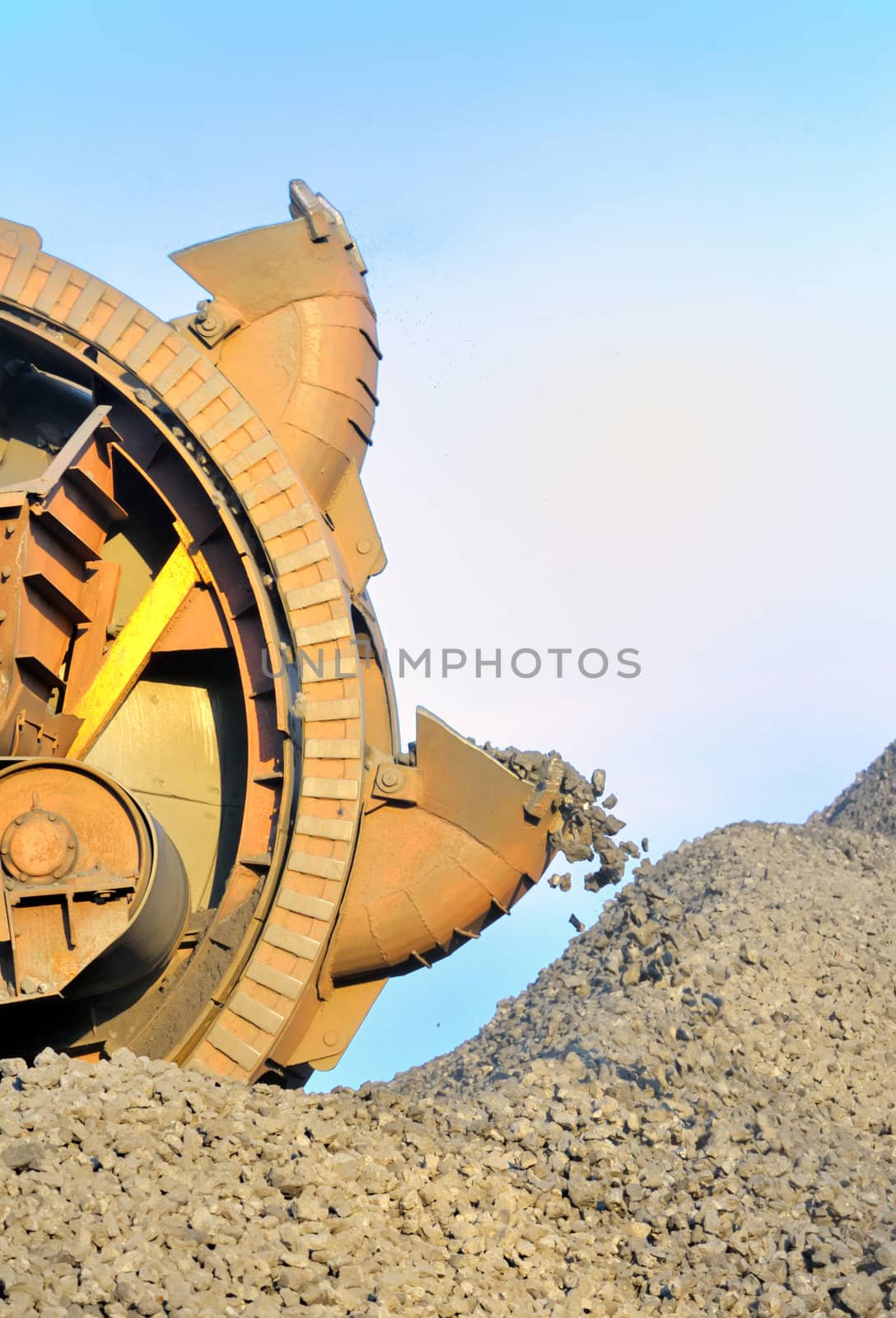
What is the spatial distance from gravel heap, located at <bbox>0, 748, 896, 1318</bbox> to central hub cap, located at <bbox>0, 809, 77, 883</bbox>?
771 millimetres

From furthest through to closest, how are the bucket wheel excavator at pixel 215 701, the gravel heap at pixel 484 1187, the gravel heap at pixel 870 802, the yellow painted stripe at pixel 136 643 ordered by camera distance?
the gravel heap at pixel 870 802 < the yellow painted stripe at pixel 136 643 < the bucket wheel excavator at pixel 215 701 < the gravel heap at pixel 484 1187

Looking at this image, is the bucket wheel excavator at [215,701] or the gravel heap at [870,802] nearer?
the bucket wheel excavator at [215,701]

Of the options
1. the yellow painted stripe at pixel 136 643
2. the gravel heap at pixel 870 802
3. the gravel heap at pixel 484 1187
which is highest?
the gravel heap at pixel 870 802

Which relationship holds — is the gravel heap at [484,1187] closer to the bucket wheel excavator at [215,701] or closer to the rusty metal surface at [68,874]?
the rusty metal surface at [68,874]

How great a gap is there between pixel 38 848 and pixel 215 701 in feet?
5.49

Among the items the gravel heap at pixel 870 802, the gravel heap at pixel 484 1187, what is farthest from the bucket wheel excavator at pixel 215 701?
the gravel heap at pixel 870 802

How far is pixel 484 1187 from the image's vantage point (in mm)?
5285

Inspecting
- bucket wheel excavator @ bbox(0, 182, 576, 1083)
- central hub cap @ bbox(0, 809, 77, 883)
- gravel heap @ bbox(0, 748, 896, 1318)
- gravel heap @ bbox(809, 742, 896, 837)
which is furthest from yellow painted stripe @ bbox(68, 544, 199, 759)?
gravel heap @ bbox(809, 742, 896, 837)

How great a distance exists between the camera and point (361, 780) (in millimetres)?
6590

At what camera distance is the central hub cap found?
583 cm

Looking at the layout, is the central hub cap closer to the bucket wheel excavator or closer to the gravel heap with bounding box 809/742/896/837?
the bucket wheel excavator

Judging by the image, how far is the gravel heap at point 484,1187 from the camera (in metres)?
4.27

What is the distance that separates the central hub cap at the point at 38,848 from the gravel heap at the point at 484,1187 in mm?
771

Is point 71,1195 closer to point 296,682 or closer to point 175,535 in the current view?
point 296,682
